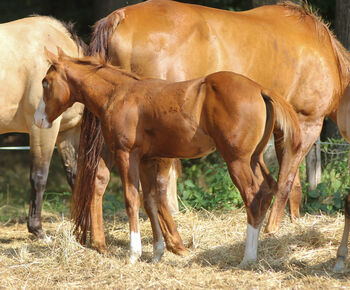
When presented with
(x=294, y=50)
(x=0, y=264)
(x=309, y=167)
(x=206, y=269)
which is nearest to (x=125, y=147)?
(x=206, y=269)

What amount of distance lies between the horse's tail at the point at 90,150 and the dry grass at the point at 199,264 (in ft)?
0.64

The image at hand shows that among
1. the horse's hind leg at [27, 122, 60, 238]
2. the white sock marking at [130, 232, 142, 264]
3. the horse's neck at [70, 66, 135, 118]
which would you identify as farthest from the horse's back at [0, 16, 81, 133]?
the white sock marking at [130, 232, 142, 264]

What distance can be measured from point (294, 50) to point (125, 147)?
203cm

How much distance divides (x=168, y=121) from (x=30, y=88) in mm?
1911

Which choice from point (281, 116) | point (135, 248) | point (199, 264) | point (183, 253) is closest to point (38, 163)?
point (135, 248)

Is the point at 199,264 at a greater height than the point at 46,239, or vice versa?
the point at 199,264

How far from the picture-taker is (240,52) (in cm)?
525

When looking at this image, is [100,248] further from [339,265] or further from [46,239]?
[339,265]

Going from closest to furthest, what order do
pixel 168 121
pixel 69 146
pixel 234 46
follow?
pixel 168 121 → pixel 234 46 → pixel 69 146

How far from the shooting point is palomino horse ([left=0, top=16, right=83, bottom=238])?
5.66m

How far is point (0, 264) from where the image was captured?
470cm

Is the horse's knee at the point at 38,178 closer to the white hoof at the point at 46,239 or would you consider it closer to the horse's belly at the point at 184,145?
the white hoof at the point at 46,239

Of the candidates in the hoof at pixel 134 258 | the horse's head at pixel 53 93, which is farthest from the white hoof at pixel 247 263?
the horse's head at pixel 53 93

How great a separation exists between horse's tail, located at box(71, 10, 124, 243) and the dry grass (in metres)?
0.20
